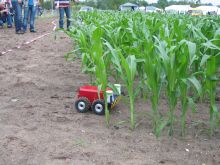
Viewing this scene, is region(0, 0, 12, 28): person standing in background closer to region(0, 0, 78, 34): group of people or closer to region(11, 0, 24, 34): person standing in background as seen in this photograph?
region(0, 0, 78, 34): group of people

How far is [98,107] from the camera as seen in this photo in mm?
3484

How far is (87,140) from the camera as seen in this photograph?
285 cm

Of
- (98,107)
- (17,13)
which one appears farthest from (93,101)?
(17,13)

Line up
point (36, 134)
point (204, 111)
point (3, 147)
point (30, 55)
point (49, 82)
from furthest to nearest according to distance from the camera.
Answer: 1. point (30, 55)
2. point (49, 82)
3. point (204, 111)
4. point (36, 134)
5. point (3, 147)

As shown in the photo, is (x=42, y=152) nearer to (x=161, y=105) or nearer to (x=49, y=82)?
(x=161, y=105)

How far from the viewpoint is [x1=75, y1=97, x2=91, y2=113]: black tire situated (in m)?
Answer: 3.49

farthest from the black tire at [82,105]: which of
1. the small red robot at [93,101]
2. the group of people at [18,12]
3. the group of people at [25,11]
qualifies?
the group of people at [18,12]

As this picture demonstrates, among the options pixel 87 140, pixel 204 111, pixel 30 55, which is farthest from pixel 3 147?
pixel 30 55

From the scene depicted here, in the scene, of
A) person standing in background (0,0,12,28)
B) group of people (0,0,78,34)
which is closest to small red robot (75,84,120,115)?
group of people (0,0,78,34)

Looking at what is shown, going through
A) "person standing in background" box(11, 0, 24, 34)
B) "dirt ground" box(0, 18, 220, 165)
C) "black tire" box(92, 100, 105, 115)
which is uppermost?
"person standing in background" box(11, 0, 24, 34)

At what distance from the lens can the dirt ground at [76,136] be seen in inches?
100

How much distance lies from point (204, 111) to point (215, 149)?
3.28 feet

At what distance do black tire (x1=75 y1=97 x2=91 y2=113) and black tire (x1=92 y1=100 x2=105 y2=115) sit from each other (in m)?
0.06

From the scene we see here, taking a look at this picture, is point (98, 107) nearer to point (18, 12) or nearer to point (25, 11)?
point (18, 12)
